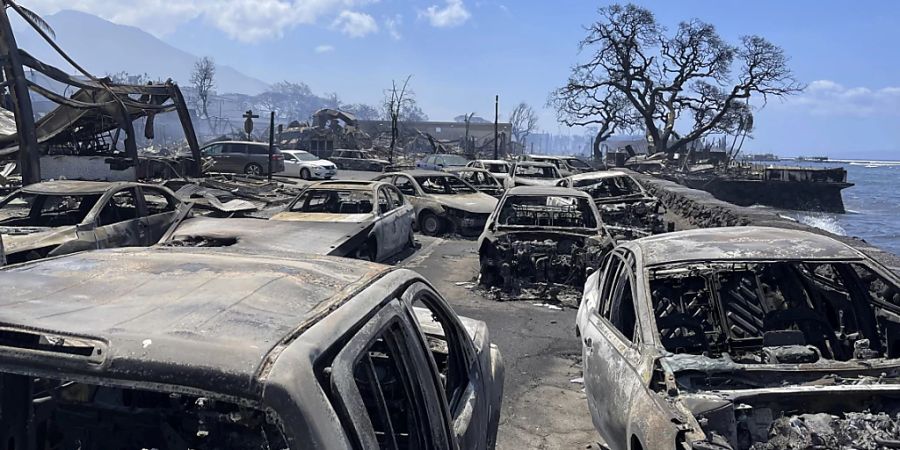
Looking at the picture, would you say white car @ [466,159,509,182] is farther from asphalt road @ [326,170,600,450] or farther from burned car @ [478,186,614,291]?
burned car @ [478,186,614,291]

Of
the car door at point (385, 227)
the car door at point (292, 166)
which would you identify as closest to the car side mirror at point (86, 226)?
the car door at point (385, 227)

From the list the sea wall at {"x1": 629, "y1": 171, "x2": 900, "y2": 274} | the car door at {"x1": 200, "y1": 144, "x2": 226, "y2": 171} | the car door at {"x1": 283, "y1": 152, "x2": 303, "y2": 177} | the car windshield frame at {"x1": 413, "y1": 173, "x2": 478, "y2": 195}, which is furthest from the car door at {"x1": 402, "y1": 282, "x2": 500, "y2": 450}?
the car door at {"x1": 283, "y1": 152, "x2": 303, "y2": 177}

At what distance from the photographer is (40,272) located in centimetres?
274

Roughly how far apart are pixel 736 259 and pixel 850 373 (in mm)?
956

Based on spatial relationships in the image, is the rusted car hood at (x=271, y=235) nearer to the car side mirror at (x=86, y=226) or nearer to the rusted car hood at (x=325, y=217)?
the rusted car hood at (x=325, y=217)

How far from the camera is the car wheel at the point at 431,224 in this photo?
1513 centimetres

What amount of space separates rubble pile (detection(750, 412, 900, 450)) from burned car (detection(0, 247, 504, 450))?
4.76 feet

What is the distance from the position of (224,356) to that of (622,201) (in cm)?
1497

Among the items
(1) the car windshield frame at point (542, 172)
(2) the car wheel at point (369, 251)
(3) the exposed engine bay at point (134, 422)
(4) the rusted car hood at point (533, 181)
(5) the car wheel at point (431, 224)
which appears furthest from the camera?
(1) the car windshield frame at point (542, 172)

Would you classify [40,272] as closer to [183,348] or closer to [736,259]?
[183,348]

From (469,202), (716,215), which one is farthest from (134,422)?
(716,215)

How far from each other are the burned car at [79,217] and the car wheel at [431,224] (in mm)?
5845

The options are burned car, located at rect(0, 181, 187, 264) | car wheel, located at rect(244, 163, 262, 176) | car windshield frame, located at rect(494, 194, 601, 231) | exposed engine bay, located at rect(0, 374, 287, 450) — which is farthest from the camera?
car wheel, located at rect(244, 163, 262, 176)

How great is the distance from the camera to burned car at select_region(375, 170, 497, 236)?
48.8 feet
